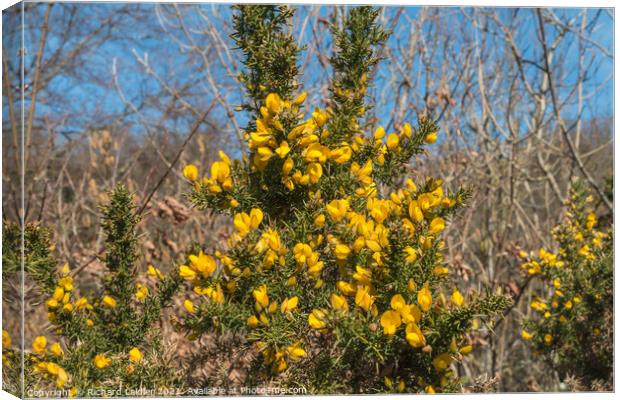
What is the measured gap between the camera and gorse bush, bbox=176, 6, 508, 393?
124 centimetres

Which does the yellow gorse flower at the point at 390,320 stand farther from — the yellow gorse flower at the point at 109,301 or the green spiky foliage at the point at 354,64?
the yellow gorse flower at the point at 109,301

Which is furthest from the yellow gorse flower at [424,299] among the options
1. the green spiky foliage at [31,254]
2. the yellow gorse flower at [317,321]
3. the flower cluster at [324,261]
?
the green spiky foliage at [31,254]

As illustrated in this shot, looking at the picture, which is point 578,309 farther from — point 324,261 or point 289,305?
point 289,305

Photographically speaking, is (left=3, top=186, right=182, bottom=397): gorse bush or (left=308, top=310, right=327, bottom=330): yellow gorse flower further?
(left=3, top=186, right=182, bottom=397): gorse bush

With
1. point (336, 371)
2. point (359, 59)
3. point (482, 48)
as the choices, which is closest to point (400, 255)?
point (336, 371)

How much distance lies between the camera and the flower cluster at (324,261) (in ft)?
4.05

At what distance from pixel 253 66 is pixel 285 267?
1.81ft

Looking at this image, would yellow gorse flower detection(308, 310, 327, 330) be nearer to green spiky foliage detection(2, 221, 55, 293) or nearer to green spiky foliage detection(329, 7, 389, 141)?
green spiky foliage detection(329, 7, 389, 141)

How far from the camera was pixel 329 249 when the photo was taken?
1.42 metres

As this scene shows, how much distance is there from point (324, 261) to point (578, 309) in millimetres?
1226

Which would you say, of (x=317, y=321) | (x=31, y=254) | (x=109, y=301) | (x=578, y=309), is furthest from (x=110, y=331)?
(x=578, y=309)

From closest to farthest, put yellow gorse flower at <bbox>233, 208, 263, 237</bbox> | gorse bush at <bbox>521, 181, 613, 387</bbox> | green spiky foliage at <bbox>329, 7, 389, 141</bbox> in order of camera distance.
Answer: yellow gorse flower at <bbox>233, 208, 263, 237</bbox> < green spiky foliage at <bbox>329, 7, 389, 141</bbox> < gorse bush at <bbox>521, 181, 613, 387</bbox>

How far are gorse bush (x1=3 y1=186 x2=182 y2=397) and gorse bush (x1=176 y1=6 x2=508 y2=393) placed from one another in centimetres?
20

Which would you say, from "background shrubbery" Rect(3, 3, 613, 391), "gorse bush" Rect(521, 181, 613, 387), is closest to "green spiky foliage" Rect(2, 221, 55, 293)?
"background shrubbery" Rect(3, 3, 613, 391)
